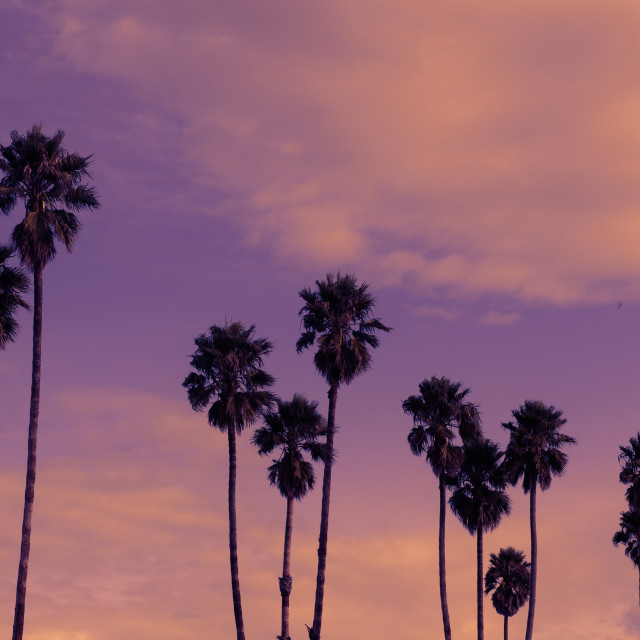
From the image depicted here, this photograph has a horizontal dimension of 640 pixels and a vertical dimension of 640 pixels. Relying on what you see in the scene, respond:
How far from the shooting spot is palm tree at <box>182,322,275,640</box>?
54266 millimetres

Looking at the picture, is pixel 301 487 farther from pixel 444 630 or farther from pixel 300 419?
pixel 444 630

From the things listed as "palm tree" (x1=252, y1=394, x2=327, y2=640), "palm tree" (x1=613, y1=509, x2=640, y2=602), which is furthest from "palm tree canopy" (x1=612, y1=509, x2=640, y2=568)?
"palm tree" (x1=252, y1=394, x2=327, y2=640)

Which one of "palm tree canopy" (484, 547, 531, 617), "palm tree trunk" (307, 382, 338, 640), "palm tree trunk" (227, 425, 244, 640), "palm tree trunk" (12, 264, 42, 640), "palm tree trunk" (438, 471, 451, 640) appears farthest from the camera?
"palm tree canopy" (484, 547, 531, 617)

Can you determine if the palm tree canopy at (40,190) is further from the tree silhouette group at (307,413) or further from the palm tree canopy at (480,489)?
the palm tree canopy at (480,489)

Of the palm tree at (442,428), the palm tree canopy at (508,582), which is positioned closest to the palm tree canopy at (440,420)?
the palm tree at (442,428)

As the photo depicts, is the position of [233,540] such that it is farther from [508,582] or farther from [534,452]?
[508,582]

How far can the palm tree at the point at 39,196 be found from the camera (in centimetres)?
4197

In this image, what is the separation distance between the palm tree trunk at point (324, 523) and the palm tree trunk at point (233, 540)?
180 inches

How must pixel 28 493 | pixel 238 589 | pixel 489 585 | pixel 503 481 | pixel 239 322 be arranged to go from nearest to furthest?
1. pixel 28 493
2. pixel 238 589
3. pixel 239 322
4. pixel 503 481
5. pixel 489 585

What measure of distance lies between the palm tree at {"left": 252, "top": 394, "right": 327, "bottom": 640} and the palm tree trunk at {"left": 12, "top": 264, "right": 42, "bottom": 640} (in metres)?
19.2

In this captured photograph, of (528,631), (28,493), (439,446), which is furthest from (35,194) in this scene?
(528,631)

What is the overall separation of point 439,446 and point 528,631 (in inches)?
532

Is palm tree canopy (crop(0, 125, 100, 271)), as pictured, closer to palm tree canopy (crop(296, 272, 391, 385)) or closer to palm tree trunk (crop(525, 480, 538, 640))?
palm tree canopy (crop(296, 272, 391, 385))

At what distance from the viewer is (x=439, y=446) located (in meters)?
61.9
